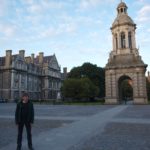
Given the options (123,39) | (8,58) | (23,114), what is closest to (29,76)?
(8,58)

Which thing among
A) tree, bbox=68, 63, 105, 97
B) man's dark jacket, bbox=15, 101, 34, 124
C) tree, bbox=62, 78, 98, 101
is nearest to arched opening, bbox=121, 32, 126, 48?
tree, bbox=62, 78, 98, 101

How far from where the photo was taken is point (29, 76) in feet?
313

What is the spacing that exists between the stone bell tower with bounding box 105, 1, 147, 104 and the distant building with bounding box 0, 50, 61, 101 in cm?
4023

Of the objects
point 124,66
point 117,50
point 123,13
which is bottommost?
point 124,66

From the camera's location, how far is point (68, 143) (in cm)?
943

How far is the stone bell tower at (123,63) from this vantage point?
51.8 metres

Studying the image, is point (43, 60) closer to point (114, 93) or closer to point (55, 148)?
point (114, 93)

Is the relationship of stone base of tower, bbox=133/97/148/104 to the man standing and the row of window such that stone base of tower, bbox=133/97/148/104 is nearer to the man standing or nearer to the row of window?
the row of window

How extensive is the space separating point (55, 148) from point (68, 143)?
3.37 ft

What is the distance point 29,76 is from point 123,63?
5069 centimetres

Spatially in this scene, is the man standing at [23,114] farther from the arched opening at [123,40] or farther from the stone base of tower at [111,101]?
the arched opening at [123,40]

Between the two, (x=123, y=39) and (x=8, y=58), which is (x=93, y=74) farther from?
(x=8, y=58)

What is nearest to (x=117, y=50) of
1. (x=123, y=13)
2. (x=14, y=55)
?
(x=123, y=13)

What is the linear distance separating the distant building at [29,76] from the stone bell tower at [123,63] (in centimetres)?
4023
